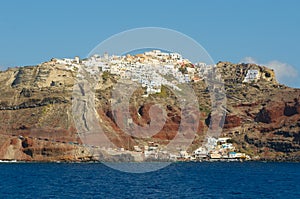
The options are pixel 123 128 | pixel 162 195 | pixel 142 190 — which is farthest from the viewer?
pixel 123 128

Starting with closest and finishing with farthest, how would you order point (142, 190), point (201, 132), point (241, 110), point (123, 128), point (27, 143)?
1. point (142, 190)
2. point (27, 143)
3. point (123, 128)
4. point (201, 132)
5. point (241, 110)

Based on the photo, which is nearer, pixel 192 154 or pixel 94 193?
pixel 94 193

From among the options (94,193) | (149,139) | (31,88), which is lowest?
(94,193)

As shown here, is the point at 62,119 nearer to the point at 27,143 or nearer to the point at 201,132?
the point at 27,143

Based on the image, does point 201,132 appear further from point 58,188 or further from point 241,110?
point 58,188

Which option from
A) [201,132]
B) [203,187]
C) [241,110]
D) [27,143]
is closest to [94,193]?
[203,187]

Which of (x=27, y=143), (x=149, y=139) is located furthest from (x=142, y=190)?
(x=149, y=139)

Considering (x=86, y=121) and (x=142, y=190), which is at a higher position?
(x=86, y=121)
